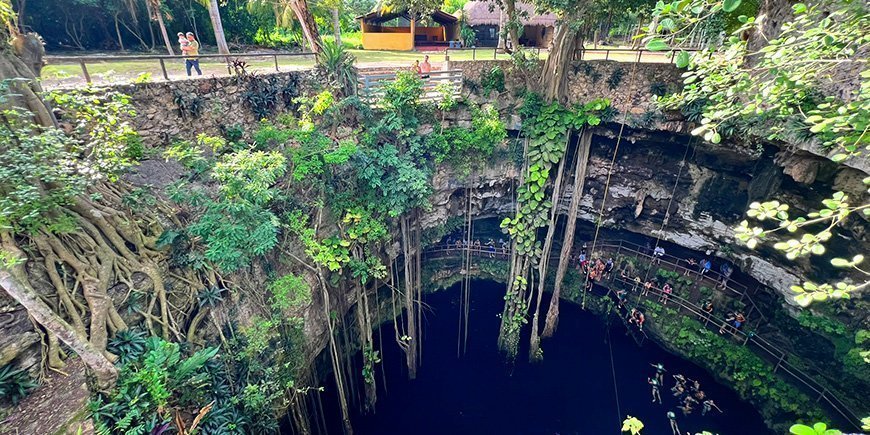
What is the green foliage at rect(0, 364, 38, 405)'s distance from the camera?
4.59 metres

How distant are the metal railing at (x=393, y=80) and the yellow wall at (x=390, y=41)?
457 inches

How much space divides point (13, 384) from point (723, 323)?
47.0 feet

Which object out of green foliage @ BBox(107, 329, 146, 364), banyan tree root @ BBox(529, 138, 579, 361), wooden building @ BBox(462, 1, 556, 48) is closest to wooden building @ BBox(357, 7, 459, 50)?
wooden building @ BBox(462, 1, 556, 48)

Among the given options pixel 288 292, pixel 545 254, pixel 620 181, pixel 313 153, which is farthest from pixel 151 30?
pixel 620 181

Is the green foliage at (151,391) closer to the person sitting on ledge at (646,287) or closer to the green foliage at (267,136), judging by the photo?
the green foliage at (267,136)

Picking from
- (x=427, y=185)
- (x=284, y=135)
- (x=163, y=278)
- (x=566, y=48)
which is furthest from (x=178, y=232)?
(x=566, y=48)

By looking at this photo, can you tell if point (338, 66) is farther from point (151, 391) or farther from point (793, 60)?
point (793, 60)

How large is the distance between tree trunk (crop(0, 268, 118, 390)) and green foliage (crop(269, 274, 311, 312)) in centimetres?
259

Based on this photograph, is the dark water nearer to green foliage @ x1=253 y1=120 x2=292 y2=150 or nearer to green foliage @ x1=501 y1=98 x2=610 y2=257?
green foliage @ x1=501 y1=98 x2=610 y2=257

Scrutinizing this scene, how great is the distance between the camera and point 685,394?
10.0 m

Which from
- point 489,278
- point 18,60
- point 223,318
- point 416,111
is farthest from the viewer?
point 489,278

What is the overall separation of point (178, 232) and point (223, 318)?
1.64 meters

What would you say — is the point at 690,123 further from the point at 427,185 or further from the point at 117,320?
the point at 117,320

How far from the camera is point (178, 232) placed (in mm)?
6375
